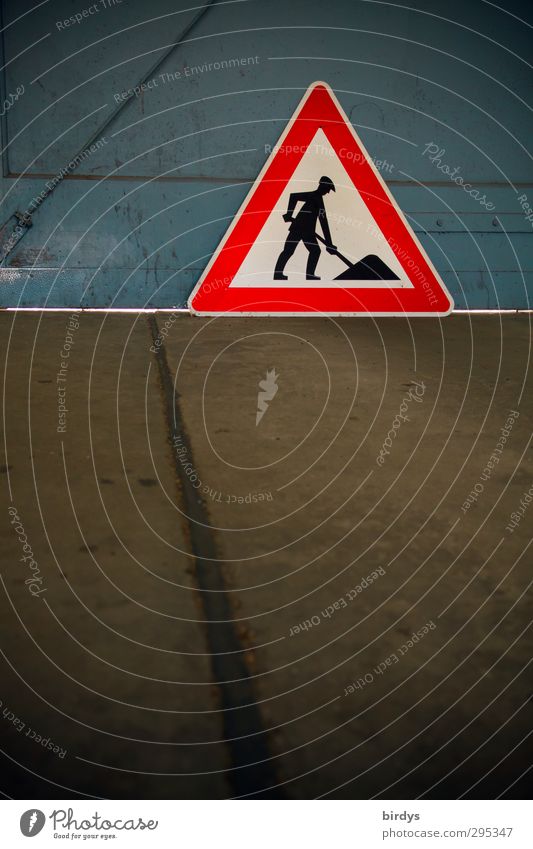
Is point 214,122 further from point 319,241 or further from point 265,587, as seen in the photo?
point 265,587

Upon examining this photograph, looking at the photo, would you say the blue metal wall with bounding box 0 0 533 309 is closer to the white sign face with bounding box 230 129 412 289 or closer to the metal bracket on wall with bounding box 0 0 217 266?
the metal bracket on wall with bounding box 0 0 217 266

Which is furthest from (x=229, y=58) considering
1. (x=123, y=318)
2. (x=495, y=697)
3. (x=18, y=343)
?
(x=495, y=697)

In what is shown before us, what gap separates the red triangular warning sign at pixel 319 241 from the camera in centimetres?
358

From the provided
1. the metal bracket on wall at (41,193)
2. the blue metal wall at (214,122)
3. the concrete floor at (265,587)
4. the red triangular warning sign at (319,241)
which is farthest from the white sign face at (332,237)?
the concrete floor at (265,587)

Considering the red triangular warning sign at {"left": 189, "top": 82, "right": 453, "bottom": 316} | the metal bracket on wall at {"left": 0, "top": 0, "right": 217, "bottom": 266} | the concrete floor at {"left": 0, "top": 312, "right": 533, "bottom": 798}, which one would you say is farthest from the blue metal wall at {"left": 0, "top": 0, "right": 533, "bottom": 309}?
the concrete floor at {"left": 0, "top": 312, "right": 533, "bottom": 798}

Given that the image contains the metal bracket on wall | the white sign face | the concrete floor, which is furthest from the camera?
the metal bracket on wall

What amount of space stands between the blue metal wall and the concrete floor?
1.25 m

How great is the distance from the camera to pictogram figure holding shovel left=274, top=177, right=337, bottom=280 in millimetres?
3604

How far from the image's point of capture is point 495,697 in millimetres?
1157

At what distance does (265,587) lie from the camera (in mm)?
1420

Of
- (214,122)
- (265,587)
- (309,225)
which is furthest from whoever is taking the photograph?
(214,122)

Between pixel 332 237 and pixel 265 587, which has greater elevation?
pixel 332 237

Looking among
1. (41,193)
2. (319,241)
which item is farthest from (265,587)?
(41,193)

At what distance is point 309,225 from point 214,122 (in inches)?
26.4
